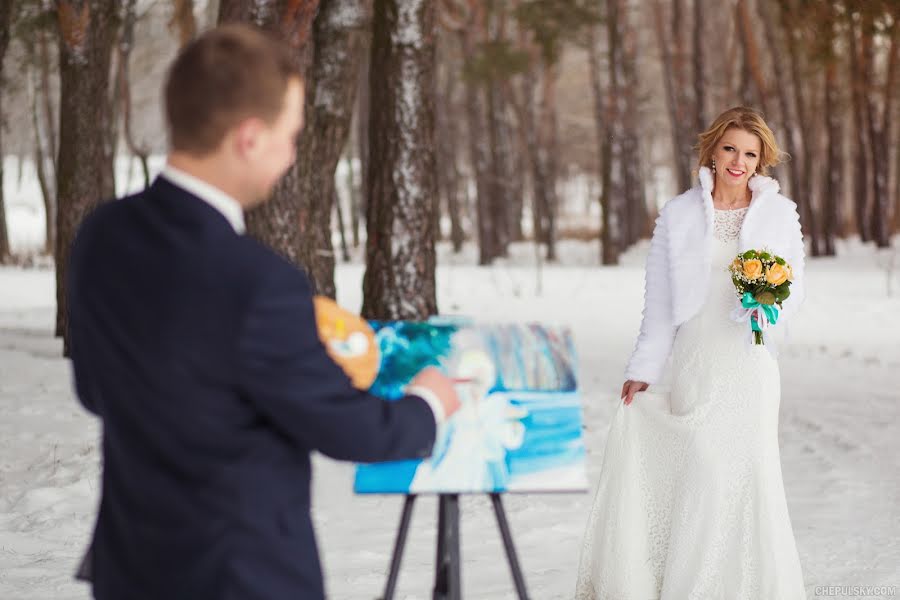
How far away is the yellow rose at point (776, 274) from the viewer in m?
4.70

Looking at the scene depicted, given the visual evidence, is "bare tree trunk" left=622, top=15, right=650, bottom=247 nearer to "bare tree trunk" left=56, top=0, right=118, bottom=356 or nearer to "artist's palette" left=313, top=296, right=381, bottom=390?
"bare tree trunk" left=56, top=0, right=118, bottom=356

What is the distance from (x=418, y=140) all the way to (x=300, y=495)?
314 inches

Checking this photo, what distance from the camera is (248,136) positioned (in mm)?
2363

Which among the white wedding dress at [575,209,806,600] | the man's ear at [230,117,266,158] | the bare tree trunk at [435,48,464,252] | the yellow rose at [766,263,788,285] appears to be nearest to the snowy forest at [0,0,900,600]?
the white wedding dress at [575,209,806,600]

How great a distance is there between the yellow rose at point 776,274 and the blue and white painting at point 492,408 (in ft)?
4.81

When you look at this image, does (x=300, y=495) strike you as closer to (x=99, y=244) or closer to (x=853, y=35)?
(x=99, y=244)

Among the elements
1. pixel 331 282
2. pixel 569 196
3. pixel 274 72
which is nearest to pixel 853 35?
pixel 331 282

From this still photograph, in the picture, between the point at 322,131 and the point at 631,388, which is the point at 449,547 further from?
Answer: the point at 322,131

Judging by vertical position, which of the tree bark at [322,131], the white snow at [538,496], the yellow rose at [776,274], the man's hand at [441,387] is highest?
the tree bark at [322,131]

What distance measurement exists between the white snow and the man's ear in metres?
3.41

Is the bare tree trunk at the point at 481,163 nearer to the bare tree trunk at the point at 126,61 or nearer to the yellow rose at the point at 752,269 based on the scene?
the bare tree trunk at the point at 126,61

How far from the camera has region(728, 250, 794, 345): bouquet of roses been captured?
15.5 ft

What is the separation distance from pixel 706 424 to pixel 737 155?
1.09 m

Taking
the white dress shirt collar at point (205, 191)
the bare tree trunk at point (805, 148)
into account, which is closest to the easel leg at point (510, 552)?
the white dress shirt collar at point (205, 191)
